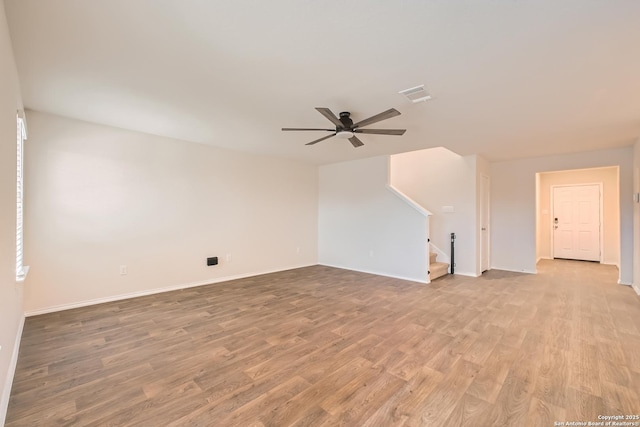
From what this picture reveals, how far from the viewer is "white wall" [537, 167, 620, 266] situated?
263 inches

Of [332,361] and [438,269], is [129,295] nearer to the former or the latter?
[332,361]

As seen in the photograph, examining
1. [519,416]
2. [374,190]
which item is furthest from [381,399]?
[374,190]

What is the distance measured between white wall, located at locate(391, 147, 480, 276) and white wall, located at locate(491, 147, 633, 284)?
0.76 meters

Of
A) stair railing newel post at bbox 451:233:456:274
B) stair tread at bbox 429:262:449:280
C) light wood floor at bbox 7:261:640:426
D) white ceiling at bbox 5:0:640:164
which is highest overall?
white ceiling at bbox 5:0:640:164

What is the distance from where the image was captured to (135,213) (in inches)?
161

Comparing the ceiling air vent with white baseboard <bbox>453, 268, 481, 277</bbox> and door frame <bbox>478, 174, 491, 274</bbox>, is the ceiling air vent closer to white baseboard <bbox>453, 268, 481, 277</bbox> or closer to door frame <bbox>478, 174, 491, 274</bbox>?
door frame <bbox>478, 174, 491, 274</bbox>

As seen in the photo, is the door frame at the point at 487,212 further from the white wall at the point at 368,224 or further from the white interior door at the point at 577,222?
the white interior door at the point at 577,222

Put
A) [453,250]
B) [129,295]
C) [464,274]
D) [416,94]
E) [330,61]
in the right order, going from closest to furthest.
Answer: [330,61]
[416,94]
[129,295]
[464,274]
[453,250]

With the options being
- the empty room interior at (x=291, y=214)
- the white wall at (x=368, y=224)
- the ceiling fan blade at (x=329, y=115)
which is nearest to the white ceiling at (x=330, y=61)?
the empty room interior at (x=291, y=214)

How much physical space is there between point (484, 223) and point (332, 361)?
500cm

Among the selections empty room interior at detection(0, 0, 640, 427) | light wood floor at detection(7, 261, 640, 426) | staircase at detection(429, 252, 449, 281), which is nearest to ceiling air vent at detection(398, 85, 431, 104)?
empty room interior at detection(0, 0, 640, 427)

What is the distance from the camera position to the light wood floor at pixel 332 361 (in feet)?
5.65

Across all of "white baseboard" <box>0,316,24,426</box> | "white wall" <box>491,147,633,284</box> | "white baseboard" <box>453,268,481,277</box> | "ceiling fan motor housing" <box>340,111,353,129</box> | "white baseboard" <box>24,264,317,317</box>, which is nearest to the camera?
"white baseboard" <box>0,316,24,426</box>

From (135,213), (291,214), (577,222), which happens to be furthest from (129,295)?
(577,222)
